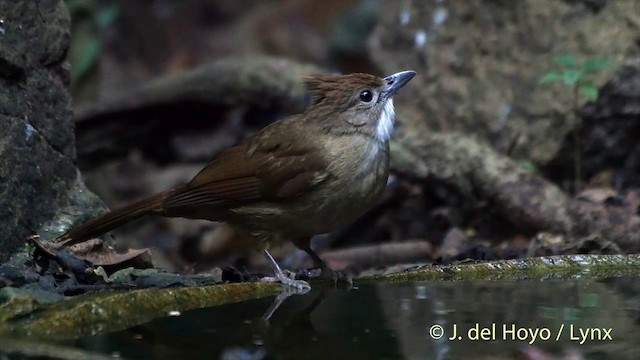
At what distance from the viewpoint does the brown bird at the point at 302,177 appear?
510 cm

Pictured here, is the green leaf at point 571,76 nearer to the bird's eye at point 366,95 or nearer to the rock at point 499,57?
the rock at point 499,57

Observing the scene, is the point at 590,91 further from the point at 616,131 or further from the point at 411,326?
the point at 411,326

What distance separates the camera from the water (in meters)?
3.24

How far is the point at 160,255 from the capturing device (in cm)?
825

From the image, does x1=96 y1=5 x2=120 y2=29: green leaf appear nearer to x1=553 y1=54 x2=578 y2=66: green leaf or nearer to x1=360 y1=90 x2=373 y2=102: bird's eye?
x1=553 y1=54 x2=578 y2=66: green leaf

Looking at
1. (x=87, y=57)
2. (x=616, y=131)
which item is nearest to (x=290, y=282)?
(x=616, y=131)

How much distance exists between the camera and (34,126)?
495cm

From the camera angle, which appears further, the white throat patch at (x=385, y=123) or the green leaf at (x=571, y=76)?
the green leaf at (x=571, y=76)

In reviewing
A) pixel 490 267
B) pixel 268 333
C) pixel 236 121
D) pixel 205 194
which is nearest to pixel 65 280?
pixel 205 194

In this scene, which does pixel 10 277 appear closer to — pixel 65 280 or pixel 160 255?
pixel 65 280

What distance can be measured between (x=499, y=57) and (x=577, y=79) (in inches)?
42.6

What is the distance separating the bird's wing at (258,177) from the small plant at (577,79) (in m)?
1.82

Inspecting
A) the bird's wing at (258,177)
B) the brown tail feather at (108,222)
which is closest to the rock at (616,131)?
the bird's wing at (258,177)

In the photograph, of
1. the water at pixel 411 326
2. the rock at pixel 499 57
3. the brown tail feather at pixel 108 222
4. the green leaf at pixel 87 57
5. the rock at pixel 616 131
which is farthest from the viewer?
the green leaf at pixel 87 57
